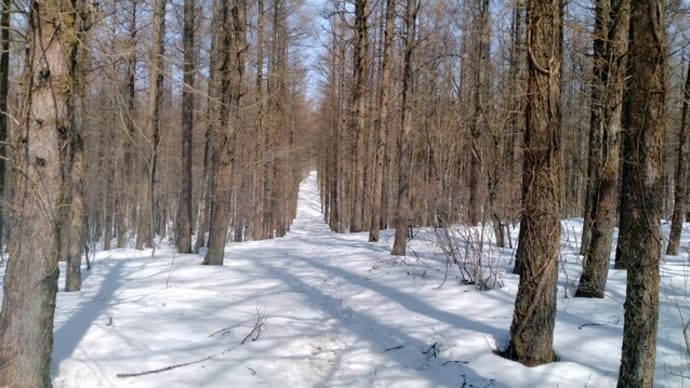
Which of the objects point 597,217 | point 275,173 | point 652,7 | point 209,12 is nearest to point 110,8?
point 652,7

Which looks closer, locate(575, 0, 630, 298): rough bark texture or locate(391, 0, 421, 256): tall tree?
locate(575, 0, 630, 298): rough bark texture

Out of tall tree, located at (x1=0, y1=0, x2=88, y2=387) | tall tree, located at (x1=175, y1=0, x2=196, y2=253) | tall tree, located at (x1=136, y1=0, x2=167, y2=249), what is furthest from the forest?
tall tree, located at (x1=175, y1=0, x2=196, y2=253)

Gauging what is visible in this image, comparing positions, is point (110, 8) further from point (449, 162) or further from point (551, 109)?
point (449, 162)

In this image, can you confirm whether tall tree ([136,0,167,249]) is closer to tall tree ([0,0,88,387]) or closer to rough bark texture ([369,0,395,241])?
rough bark texture ([369,0,395,241])

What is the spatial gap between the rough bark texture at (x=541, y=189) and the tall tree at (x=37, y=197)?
3.99 m

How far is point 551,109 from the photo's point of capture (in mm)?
4199

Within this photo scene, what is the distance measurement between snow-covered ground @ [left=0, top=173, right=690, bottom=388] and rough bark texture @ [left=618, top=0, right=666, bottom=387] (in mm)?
691

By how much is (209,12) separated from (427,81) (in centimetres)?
987

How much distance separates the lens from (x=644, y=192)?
10.6 feet

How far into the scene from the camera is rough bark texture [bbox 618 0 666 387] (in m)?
3.17

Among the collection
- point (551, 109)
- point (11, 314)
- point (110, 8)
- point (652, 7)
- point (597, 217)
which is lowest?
point (11, 314)

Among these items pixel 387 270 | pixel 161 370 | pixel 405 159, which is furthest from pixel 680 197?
pixel 161 370

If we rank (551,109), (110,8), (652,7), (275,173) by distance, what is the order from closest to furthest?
(652,7)
(551,109)
(110,8)
(275,173)

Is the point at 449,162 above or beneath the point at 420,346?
above
